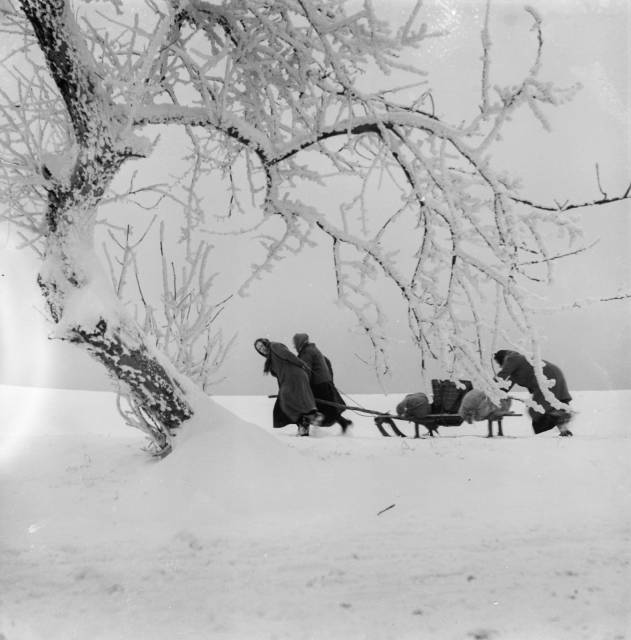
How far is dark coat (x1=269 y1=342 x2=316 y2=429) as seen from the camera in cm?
776

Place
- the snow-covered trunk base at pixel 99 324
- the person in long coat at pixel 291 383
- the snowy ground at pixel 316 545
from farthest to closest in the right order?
the person in long coat at pixel 291 383
the snow-covered trunk base at pixel 99 324
the snowy ground at pixel 316 545

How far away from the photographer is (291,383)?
306 inches

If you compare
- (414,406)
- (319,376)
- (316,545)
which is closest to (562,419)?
(414,406)

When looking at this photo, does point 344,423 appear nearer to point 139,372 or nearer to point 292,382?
point 292,382

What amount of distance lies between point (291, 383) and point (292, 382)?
0.07ft

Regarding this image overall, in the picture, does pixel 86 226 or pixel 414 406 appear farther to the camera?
pixel 414 406

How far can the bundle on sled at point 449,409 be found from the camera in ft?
24.7

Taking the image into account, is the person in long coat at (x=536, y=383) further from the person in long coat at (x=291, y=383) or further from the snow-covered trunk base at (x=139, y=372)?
the snow-covered trunk base at (x=139, y=372)

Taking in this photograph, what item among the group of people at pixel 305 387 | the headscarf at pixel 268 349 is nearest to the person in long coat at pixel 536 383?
the group of people at pixel 305 387

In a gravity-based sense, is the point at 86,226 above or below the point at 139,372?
above

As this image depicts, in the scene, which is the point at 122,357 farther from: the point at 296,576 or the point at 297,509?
the point at 296,576

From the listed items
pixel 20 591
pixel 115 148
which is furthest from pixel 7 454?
pixel 115 148

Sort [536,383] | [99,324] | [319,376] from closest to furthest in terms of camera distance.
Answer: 1. [99,324]
2. [536,383]
3. [319,376]

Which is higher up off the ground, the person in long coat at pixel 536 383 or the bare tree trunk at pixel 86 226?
the bare tree trunk at pixel 86 226
